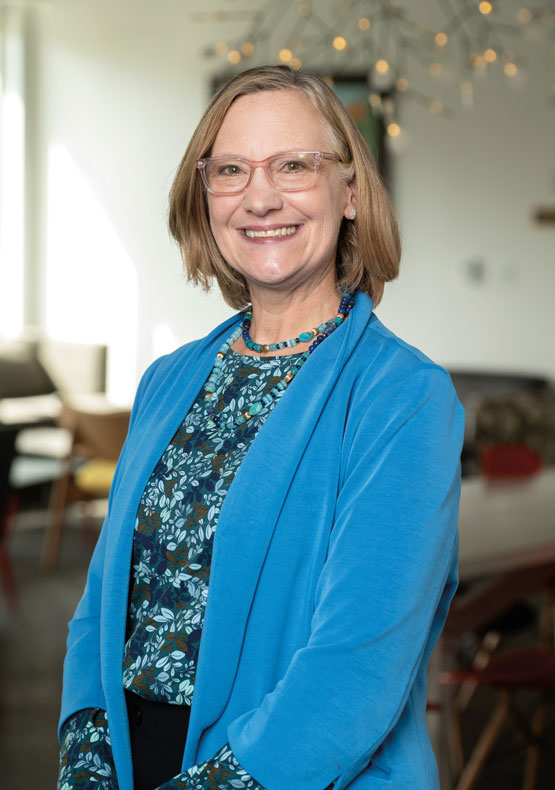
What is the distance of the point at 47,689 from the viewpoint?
12.7ft

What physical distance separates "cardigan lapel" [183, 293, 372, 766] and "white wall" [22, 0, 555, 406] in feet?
20.3

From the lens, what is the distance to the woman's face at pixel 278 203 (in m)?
1.32

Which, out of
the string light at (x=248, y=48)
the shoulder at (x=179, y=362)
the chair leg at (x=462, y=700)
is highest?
the string light at (x=248, y=48)

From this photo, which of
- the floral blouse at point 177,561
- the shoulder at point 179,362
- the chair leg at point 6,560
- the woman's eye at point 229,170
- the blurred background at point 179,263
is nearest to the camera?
the floral blouse at point 177,561

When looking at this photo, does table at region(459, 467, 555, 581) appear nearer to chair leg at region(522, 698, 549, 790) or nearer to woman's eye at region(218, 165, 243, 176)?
chair leg at region(522, 698, 549, 790)

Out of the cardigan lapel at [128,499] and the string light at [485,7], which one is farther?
the string light at [485,7]

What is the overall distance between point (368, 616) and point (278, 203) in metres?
0.57

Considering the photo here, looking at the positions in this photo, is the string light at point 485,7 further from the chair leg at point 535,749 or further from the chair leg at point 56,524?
the chair leg at point 56,524

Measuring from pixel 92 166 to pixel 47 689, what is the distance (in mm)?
6064

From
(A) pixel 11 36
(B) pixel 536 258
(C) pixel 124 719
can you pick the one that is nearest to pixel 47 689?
(C) pixel 124 719

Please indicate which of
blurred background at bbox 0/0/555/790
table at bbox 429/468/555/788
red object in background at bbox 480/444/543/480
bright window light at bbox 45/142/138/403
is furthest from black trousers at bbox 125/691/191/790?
bright window light at bbox 45/142/138/403

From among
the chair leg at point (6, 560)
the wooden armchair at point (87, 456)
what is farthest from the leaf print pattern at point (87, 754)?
the wooden armchair at point (87, 456)

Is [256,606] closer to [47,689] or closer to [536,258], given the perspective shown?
[47,689]

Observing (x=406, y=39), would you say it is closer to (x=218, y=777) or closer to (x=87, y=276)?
(x=87, y=276)
